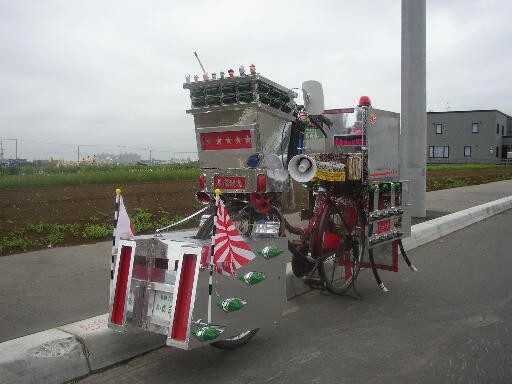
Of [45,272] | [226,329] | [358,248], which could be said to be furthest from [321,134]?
[45,272]

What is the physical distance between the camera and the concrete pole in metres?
10.9

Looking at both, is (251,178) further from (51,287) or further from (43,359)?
(51,287)

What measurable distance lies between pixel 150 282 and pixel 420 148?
868cm

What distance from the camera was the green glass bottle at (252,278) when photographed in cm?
411

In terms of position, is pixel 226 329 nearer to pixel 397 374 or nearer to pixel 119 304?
pixel 119 304

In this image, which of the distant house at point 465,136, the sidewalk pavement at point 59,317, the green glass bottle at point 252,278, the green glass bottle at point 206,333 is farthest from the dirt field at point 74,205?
the distant house at point 465,136

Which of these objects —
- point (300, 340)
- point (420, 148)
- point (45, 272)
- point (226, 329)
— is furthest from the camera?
point (420, 148)

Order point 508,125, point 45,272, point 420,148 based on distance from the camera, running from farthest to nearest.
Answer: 1. point 508,125
2. point 420,148
3. point 45,272

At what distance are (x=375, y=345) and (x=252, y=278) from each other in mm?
1354

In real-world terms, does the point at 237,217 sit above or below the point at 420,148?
below

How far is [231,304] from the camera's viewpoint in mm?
3994

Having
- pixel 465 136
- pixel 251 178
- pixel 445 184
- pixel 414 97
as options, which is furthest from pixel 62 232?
pixel 465 136

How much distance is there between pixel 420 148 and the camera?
11.3 m

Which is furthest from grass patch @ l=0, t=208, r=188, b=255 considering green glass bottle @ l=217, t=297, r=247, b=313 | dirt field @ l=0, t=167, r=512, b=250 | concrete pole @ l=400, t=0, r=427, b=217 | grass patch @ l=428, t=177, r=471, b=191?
grass patch @ l=428, t=177, r=471, b=191
